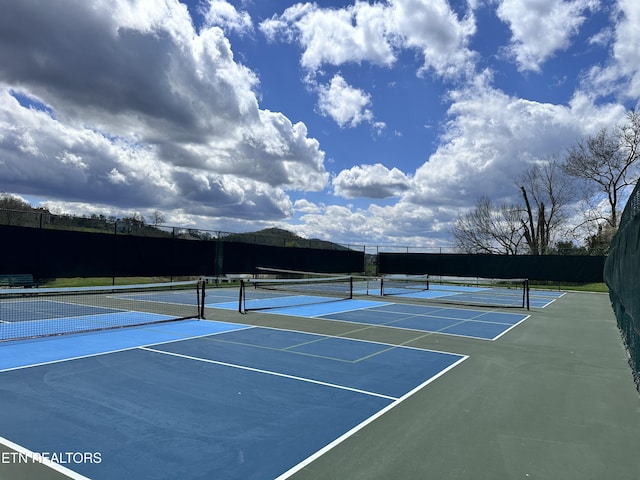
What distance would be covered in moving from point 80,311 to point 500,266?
28.1 m

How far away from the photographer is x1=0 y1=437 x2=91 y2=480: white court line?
3381mm

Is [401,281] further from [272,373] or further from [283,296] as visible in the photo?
[272,373]

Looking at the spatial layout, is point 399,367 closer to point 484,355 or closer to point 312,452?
point 484,355

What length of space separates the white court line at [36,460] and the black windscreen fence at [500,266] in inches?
1279

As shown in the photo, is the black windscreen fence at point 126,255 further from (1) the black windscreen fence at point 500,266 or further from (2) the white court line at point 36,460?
(2) the white court line at point 36,460

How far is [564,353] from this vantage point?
8.48 meters

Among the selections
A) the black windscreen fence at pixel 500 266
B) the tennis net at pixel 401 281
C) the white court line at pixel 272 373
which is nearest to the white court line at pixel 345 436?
the white court line at pixel 272 373

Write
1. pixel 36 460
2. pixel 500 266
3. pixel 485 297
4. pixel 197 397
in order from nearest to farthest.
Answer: pixel 36 460, pixel 197 397, pixel 485 297, pixel 500 266

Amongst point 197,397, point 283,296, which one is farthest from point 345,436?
point 283,296

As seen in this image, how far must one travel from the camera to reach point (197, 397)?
5.25 meters

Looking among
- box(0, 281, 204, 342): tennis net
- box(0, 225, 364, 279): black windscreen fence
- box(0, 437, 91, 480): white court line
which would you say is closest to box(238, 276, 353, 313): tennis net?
box(0, 281, 204, 342): tennis net

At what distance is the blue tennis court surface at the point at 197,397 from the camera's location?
3.76 meters

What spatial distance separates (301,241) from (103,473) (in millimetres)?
28433

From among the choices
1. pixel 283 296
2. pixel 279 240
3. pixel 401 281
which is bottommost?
pixel 283 296
